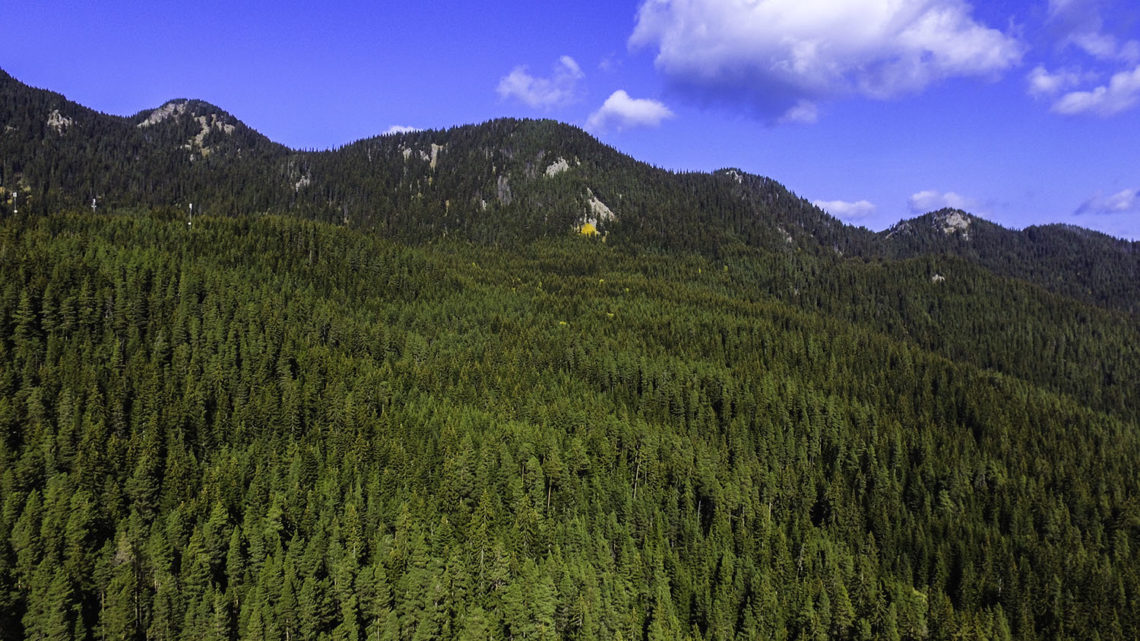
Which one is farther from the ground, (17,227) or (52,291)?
(17,227)

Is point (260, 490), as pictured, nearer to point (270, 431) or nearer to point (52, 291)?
point (270, 431)

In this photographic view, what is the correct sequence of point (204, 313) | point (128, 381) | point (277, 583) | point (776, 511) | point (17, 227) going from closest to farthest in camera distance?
point (277, 583), point (128, 381), point (776, 511), point (204, 313), point (17, 227)

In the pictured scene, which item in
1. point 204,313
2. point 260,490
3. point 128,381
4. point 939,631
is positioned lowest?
point 939,631

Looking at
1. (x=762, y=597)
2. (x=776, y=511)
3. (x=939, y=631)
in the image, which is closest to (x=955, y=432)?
(x=776, y=511)

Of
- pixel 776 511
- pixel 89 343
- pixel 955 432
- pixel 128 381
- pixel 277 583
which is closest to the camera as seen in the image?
pixel 277 583

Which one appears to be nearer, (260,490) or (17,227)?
(260,490)

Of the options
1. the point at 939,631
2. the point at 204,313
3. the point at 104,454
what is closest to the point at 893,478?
the point at 939,631
